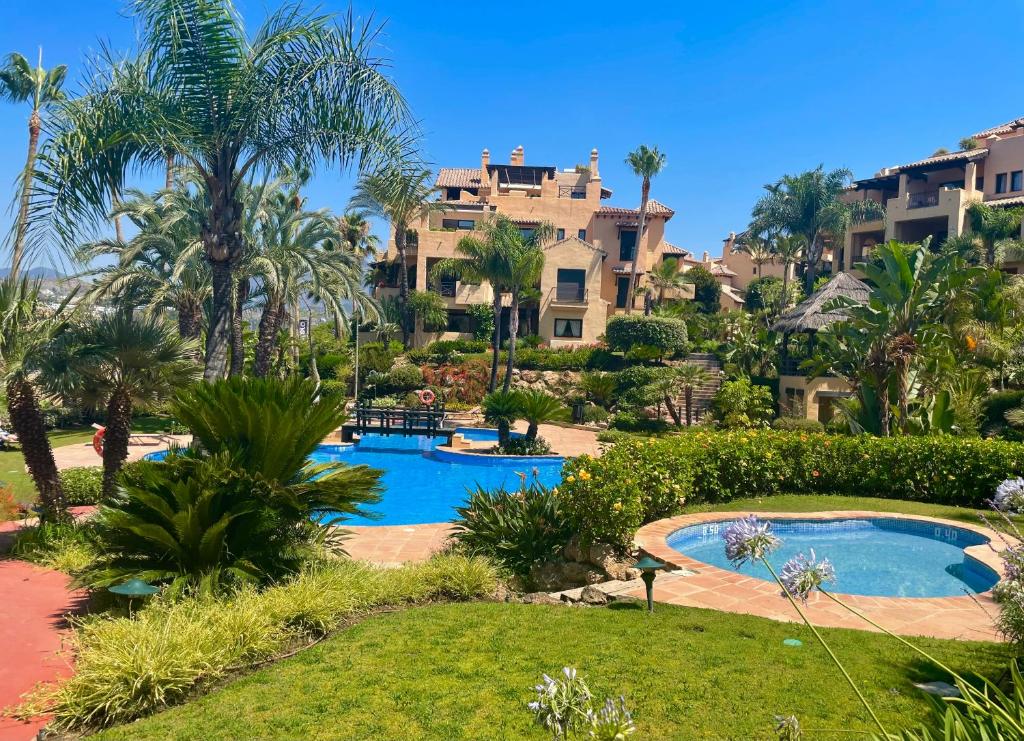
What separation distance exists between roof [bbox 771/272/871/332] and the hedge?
1408 cm

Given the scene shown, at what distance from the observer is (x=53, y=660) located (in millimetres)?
6566

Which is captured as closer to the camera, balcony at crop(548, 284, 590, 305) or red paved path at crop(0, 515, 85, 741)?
red paved path at crop(0, 515, 85, 741)

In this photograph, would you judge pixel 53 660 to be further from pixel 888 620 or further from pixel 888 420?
pixel 888 420

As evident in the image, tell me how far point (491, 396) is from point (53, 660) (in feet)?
53.7

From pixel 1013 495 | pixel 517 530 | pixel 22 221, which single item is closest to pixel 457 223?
pixel 22 221

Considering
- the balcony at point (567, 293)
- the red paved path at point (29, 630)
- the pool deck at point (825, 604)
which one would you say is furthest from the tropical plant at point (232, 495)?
the balcony at point (567, 293)

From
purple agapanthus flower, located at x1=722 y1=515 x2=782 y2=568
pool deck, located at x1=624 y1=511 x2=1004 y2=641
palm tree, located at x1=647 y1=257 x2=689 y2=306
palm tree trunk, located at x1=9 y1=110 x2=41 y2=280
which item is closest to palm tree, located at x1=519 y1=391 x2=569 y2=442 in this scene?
pool deck, located at x1=624 y1=511 x2=1004 y2=641

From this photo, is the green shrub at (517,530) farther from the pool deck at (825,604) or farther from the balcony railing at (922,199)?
the balcony railing at (922,199)

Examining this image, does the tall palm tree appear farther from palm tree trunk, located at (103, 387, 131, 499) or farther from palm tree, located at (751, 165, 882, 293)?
palm tree, located at (751, 165, 882, 293)

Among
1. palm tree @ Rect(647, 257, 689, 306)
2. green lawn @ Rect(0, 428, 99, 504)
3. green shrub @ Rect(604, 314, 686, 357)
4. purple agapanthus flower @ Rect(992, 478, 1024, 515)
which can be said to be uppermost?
palm tree @ Rect(647, 257, 689, 306)

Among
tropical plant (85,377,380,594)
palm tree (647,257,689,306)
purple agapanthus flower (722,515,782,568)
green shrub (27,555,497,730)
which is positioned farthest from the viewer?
palm tree (647,257,689,306)

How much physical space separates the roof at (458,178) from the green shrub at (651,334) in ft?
66.9

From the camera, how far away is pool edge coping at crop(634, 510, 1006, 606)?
337 inches

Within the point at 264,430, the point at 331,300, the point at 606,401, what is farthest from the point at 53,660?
the point at 606,401
